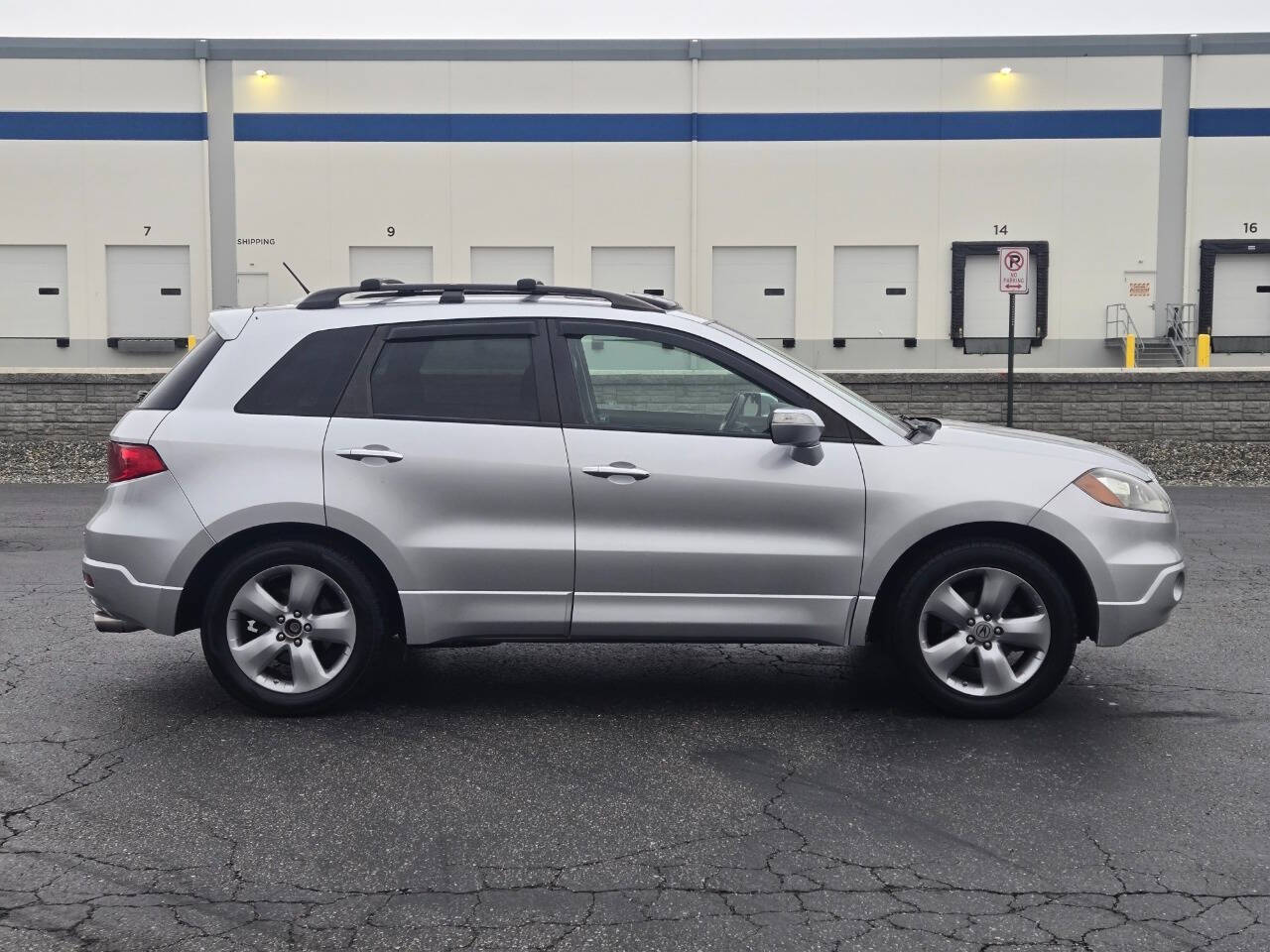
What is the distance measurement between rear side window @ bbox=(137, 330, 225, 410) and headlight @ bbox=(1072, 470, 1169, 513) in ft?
11.9

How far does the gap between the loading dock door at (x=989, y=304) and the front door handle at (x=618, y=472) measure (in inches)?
962

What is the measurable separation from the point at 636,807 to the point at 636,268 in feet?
81.1

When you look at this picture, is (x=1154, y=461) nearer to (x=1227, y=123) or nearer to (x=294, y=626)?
(x=1227, y=123)

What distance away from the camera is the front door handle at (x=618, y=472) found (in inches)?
212

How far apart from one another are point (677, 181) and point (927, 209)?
5.29m

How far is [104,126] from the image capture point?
28.5 meters

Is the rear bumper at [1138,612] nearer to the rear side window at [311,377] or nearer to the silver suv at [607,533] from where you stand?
the silver suv at [607,533]

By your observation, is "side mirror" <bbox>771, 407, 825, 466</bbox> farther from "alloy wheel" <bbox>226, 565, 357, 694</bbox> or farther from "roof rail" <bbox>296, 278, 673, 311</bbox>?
"alloy wheel" <bbox>226, 565, 357, 694</bbox>

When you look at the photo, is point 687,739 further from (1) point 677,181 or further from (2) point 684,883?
(1) point 677,181

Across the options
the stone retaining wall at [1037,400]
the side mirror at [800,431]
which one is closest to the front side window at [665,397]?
the side mirror at [800,431]

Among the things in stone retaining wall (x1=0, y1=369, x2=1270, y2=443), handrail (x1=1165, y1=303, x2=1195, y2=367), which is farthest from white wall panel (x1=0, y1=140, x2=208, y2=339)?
handrail (x1=1165, y1=303, x2=1195, y2=367)

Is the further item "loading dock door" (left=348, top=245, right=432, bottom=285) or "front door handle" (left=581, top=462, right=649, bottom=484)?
"loading dock door" (left=348, top=245, right=432, bottom=285)

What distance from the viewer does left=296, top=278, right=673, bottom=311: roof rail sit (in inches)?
227

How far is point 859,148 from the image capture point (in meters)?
28.2
